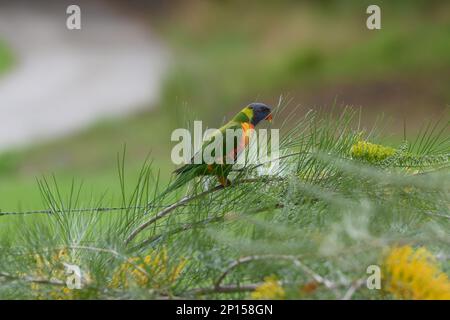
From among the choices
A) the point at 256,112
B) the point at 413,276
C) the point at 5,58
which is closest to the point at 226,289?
the point at 413,276

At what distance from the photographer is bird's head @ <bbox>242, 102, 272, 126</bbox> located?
1.38m

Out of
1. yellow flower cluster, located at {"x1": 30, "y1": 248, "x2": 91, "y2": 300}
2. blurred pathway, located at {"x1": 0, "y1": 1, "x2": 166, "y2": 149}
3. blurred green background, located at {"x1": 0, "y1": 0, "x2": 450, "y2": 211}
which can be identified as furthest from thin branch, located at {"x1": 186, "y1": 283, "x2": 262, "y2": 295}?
blurred pathway, located at {"x1": 0, "y1": 1, "x2": 166, "y2": 149}

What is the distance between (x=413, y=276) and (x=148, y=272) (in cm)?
25

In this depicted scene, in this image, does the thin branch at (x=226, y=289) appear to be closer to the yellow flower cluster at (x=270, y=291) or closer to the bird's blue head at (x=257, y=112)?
the yellow flower cluster at (x=270, y=291)

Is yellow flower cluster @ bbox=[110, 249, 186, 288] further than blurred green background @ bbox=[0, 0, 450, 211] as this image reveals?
No

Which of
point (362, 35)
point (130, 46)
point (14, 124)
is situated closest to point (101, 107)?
point (14, 124)

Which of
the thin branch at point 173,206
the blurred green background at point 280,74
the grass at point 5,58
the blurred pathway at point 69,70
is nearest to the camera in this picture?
the thin branch at point 173,206

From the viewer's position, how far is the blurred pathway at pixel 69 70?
643 centimetres

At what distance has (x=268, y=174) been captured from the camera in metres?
1.10

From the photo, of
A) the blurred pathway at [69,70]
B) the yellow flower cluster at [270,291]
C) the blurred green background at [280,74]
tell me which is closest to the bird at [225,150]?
the yellow flower cluster at [270,291]

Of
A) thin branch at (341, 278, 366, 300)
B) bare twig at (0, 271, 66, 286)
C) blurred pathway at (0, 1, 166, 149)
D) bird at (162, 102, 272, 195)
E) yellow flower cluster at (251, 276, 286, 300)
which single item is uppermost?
bird at (162, 102, 272, 195)

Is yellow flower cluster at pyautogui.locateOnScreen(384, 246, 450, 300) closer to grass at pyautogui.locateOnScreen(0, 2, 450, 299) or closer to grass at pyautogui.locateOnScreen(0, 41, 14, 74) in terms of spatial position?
grass at pyautogui.locateOnScreen(0, 2, 450, 299)

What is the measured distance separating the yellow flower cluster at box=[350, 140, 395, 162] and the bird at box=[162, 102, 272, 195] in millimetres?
162

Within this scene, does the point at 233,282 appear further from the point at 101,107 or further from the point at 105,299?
the point at 101,107
